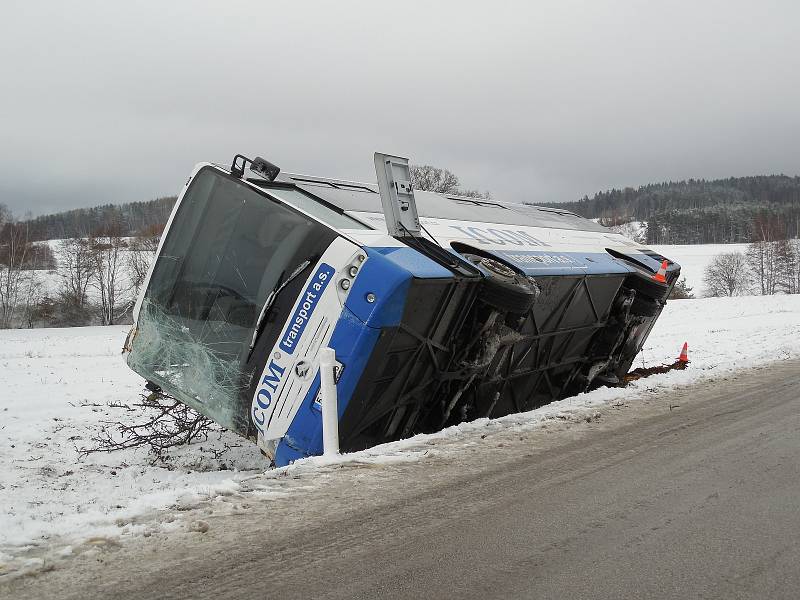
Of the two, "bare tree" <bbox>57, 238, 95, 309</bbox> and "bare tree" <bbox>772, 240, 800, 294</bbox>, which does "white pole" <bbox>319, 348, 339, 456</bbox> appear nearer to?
"bare tree" <bbox>57, 238, 95, 309</bbox>

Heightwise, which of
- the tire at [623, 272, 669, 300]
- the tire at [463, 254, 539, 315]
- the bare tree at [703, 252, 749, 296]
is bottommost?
the bare tree at [703, 252, 749, 296]

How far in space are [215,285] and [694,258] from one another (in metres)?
85.3

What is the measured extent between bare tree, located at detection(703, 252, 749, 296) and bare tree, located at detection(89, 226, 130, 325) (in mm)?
52986

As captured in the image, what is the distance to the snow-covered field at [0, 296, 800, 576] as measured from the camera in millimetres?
3484

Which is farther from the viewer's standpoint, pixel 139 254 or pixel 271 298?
pixel 139 254

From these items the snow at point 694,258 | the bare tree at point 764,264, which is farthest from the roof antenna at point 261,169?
the bare tree at point 764,264

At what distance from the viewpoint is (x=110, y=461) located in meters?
7.12

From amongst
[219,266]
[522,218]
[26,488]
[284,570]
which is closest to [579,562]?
[284,570]

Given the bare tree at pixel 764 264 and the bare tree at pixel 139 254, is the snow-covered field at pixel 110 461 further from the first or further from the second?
the bare tree at pixel 764 264

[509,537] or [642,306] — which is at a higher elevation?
[642,306]

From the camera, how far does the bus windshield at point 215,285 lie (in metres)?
5.27

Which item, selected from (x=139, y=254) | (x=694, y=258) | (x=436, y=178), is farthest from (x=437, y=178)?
(x=694, y=258)

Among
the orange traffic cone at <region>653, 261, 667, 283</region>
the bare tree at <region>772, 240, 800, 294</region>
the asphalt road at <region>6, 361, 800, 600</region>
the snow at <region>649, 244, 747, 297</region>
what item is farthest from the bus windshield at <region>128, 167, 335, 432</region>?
the bare tree at <region>772, 240, 800, 294</region>

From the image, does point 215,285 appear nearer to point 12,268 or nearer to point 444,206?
point 444,206
